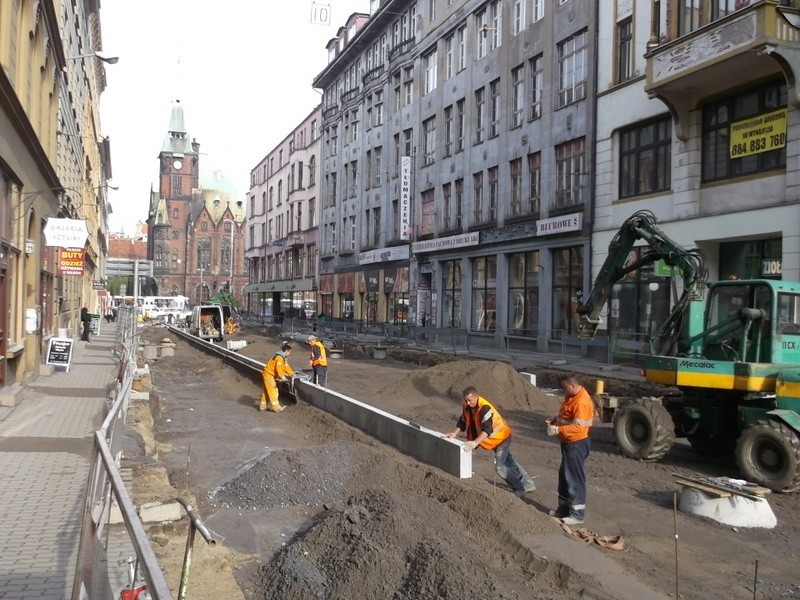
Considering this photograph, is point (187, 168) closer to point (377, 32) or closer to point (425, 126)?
point (377, 32)

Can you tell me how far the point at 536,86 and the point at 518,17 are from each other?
12.5 feet

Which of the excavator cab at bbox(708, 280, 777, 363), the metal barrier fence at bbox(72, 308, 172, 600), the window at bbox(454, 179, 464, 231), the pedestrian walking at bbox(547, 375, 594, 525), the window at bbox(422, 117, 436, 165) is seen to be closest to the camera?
the metal barrier fence at bbox(72, 308, 172, 600)

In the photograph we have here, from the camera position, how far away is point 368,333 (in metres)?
45.2

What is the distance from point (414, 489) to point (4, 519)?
444 centimetres

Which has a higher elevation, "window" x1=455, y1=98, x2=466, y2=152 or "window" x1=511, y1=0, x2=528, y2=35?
"window" x1=511, y1=0, x2=528, y2=35

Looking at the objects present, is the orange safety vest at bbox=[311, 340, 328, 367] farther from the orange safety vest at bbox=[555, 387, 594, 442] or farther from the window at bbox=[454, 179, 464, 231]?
the window at bbox=[454, 179, 464, 231]

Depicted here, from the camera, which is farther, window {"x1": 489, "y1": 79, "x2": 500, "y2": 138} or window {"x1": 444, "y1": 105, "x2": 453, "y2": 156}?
window {"x1": 444, "y1": 105, "x2": 453, "y2": 156}

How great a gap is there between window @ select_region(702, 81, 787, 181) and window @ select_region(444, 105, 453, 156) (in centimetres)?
1896

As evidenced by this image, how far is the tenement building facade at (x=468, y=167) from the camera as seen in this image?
30641mm

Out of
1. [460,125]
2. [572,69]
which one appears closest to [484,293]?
[460,125]

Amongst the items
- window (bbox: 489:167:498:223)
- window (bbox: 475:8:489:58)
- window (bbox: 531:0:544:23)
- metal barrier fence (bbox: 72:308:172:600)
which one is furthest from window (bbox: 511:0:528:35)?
metal barrier fence (bbox: 72:308:172:600)

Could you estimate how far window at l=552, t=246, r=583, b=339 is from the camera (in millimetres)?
29875

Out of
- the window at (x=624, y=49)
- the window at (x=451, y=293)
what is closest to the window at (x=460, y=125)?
the window at (x=451, y=293)

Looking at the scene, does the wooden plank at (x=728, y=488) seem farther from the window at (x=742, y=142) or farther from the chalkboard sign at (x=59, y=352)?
the chalkboard sign at (x=59, y=352)
